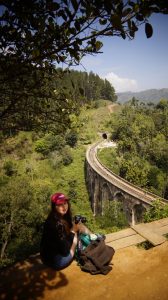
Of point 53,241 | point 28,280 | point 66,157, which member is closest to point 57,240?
point 53,241

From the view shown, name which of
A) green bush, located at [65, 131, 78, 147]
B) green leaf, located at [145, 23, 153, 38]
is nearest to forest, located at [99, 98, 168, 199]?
green bush, located at [65, 131, 78, 147]

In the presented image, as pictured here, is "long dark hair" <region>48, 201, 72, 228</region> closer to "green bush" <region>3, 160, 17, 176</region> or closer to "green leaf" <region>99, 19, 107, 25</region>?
"green leaf" <region>99, 19, 107, 25</region>

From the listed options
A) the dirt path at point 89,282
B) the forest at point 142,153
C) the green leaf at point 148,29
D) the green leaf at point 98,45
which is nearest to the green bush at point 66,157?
the forest at point 142,153

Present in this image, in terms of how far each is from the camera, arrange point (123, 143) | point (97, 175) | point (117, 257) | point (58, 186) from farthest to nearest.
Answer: point (123, 143), point (58, 186), point (97, 175), point (117, 257)

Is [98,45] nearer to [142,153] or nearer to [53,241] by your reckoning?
[53,241]

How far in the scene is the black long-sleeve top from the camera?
4711 millimetres

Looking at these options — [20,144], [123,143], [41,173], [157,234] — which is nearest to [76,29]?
[157,234]

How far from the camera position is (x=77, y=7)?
2.90 m

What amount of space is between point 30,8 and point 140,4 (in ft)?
4.45

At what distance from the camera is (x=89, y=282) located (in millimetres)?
4441

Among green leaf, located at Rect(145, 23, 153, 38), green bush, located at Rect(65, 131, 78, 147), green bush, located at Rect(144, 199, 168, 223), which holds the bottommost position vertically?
green bush, located at Rect(65, 131, 78, 147)

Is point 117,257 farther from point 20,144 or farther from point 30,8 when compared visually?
point 20,144

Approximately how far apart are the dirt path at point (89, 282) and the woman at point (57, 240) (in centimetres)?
17

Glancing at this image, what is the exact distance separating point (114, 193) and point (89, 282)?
32970 millimetres
